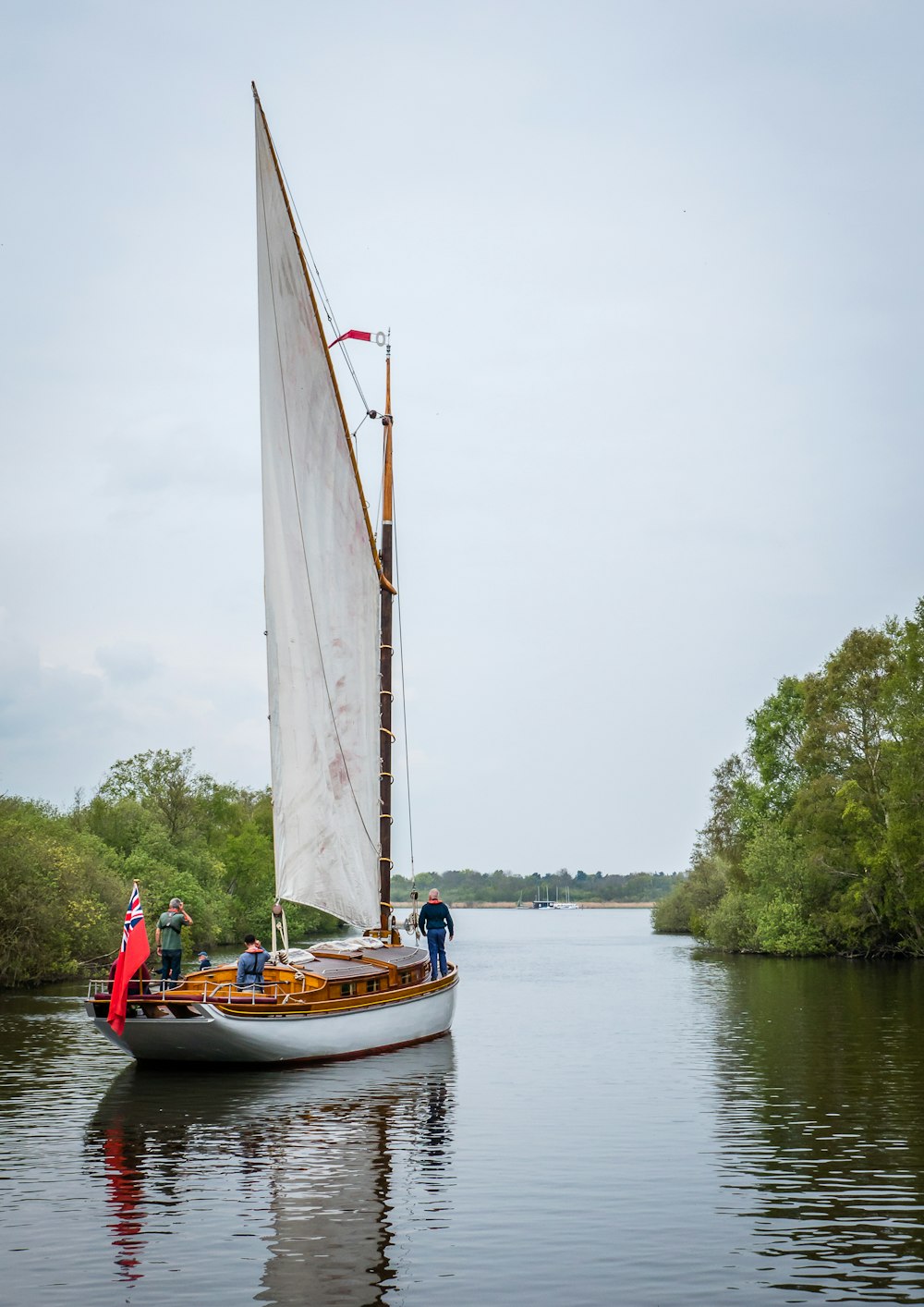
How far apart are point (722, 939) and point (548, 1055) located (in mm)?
54806

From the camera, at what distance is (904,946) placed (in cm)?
7381

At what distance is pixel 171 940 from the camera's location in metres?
28.7

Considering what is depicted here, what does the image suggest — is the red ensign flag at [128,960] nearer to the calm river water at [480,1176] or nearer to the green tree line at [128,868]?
the calm river water at [480,1176]

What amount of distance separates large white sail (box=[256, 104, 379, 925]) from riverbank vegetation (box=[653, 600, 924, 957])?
140 feet

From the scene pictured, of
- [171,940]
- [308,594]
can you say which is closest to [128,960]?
[171,940]

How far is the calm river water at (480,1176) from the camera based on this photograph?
40.7 ft

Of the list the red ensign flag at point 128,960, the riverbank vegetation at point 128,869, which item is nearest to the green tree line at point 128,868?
the riverbank vegetation at point 128,869

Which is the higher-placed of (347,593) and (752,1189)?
(347,593)

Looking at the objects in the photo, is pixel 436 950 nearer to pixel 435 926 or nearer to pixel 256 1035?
pixel 435 926

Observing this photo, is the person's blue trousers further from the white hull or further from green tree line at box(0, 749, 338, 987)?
green tree line at box(0, 749, 338, 987)

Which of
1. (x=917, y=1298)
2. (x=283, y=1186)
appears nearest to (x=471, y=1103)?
(x=283, y=1186)

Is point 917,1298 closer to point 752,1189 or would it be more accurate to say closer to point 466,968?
point 752,1189

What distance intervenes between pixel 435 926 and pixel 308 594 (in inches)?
359

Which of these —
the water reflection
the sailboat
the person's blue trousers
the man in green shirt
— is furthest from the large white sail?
the water reflection
